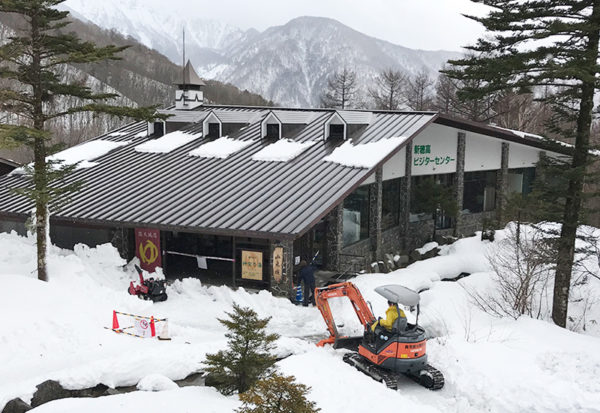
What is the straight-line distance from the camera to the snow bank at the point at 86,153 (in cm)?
2589

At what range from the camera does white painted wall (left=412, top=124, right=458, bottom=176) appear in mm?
26891

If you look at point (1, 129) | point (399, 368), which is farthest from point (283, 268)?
point (1, 129)

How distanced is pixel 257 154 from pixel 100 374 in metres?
13.9

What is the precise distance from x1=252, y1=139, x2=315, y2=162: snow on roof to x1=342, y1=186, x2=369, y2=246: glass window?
3003 millimetres

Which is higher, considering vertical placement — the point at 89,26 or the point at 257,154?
the point at 89,26

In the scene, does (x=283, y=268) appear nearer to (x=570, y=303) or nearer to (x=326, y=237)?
(x=326, y=237)

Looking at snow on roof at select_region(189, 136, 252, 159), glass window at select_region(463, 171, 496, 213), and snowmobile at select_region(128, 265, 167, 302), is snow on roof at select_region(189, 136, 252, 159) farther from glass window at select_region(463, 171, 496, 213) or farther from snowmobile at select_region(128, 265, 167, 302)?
glass window at select_region(463, 171, 496, 213)

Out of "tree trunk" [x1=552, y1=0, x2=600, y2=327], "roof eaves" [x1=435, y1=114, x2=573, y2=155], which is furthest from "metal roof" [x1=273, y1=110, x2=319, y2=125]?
"tree trunk" [x1=552, y1=0, x2=600, y2=327]

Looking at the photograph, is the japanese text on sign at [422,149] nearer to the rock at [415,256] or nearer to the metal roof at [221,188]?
the metal roof at [221,188]

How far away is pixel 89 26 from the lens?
13400 cm

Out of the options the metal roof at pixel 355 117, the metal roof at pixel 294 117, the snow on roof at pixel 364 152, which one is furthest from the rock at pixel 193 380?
the metal roof at pixel 294 117

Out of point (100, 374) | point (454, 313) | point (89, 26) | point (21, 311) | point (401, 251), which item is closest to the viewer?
point (100, 374)

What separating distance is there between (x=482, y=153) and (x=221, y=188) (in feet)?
53.3

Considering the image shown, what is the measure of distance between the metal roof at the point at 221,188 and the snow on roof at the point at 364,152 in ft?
1.04
